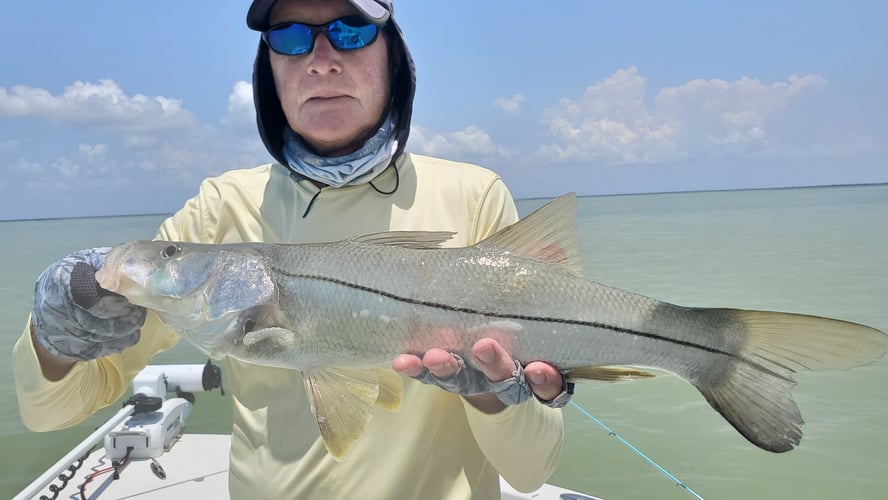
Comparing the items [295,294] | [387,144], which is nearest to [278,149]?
[387,144]

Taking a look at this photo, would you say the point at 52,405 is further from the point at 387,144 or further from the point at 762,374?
the point at 762,374

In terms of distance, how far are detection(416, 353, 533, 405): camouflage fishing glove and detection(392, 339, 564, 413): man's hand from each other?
0.05ft

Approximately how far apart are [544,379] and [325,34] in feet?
5.58

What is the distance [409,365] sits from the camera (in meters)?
2.04

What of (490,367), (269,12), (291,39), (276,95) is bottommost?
(490,367)

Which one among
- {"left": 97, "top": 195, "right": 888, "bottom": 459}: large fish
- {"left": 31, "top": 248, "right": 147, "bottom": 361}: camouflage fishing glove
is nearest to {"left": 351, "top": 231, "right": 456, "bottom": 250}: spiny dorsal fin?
{"left": 97, "top": 195, "right": 888, "bottom": 459}: large fish

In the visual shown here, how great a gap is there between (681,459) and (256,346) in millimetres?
6920

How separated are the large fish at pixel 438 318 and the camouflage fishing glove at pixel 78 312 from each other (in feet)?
0.25

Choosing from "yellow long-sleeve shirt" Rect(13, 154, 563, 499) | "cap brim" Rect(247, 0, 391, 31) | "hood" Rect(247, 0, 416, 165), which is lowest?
"yellow long-sleeve shirt" Rect(13, 154, 563, 499)

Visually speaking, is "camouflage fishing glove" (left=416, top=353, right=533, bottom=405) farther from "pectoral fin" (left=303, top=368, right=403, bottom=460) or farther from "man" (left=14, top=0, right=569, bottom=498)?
"pectoral fin" (left=303, top=368, right=403, bottom=460)

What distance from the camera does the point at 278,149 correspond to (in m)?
2.86

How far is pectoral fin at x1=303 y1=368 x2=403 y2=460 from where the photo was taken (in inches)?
84.6

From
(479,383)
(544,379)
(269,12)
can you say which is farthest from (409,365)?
(269,12)

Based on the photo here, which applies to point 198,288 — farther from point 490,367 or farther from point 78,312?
point 490,367
